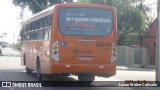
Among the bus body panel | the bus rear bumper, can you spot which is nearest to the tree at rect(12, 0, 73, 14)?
the bus body panel

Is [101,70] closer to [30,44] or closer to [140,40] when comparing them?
[30,44]

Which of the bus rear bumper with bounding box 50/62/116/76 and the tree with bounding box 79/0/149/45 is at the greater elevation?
the tree with bounding box 79/0/149/45

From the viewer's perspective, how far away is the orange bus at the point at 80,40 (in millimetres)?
15125

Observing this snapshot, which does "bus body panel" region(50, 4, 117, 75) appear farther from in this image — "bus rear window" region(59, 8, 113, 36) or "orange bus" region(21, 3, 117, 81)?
"bus rear window" region(59, 8, 113, 36)

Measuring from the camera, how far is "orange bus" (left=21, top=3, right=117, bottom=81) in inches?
595

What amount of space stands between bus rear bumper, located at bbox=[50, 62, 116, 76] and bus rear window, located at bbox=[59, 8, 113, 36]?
119 centimetres

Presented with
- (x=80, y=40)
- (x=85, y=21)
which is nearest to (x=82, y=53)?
(x=80, y=40)

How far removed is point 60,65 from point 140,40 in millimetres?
32009

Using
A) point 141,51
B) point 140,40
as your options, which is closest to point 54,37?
point 141,51

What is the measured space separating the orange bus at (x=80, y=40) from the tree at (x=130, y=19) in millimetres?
32187

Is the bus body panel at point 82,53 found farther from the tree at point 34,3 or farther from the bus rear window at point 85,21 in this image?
the tree at point 34,3

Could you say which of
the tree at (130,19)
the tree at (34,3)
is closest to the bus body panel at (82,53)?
the tree at (130,19)

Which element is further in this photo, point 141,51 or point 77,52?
point 141,51

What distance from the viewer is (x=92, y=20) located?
15562mm
